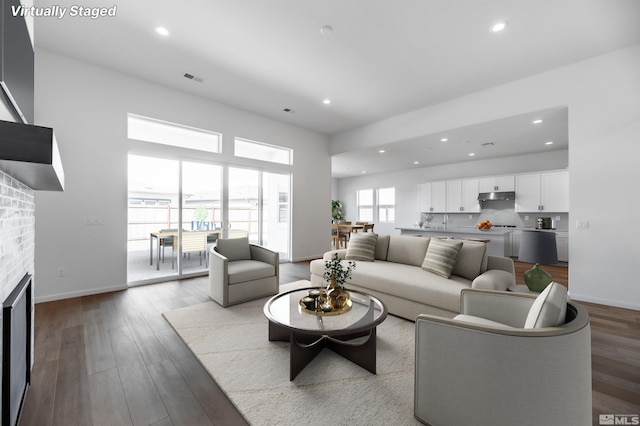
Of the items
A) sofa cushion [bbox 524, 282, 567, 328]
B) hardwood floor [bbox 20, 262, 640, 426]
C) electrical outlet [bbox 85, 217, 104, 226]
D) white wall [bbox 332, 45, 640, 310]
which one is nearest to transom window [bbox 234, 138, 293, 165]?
electrical outlet [bbox 85, 217, 104, 226]

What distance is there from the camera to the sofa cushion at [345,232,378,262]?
3736 mm

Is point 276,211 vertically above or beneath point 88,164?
beneath

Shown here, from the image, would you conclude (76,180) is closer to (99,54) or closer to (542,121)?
(99,54)

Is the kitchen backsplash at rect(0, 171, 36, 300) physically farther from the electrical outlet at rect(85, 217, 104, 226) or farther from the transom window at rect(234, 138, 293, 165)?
the transom window at rect(234, 138, 293, 165)

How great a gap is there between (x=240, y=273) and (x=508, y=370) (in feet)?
9.10

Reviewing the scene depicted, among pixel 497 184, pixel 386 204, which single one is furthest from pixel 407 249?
pixel 386 204

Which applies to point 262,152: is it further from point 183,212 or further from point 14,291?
point 14,291

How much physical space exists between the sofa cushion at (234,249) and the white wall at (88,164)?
1.57 meters

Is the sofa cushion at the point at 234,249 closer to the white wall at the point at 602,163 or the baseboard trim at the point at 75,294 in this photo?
the baseboard trim at the point at 75,294

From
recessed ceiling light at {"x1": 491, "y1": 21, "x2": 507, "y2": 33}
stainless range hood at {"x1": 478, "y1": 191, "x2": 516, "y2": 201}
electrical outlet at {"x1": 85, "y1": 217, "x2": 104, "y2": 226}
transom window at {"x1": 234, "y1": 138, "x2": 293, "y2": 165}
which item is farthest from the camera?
Result: stainless range hood at {"x1": 478, "y1": 191, "x2": 516, "y2": 201}

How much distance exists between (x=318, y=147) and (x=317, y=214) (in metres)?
1.68

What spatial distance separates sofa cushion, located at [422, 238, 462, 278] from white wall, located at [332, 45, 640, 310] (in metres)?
2.02

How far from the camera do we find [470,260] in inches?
115

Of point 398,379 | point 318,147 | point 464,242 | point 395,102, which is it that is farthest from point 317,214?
point 398,379
